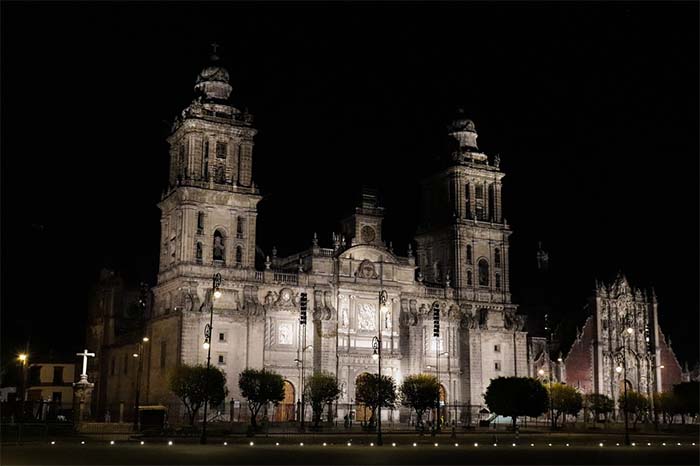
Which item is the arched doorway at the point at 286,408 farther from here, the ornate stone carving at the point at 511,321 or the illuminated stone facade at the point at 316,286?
the ornate stone carving at the point at 511,321

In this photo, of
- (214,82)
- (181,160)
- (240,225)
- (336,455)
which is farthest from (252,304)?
(336,455)

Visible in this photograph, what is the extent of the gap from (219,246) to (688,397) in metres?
46.2

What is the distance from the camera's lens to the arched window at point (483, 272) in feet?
332

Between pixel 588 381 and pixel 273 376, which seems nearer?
pixel 273 376

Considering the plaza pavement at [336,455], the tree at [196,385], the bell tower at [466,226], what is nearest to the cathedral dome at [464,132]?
the bell tower at [466,226]

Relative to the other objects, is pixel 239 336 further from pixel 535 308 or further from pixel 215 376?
pixel 535 308

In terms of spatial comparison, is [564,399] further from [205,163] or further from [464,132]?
[205,163]

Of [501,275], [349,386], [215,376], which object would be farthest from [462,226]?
[215,376]

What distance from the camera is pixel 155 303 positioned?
90.4 meters

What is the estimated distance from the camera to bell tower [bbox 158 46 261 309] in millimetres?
85188

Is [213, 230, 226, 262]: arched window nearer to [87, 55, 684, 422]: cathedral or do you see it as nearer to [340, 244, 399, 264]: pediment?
[87, 55, 684, 422]: cathedral

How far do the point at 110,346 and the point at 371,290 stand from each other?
2955 cm

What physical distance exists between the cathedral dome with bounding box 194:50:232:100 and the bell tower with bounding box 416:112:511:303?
26.1m

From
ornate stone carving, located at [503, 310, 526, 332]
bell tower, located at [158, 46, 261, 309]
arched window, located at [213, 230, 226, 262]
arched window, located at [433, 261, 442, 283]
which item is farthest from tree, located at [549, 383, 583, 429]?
A: arched window, located at [213, 230, 226, 262]
